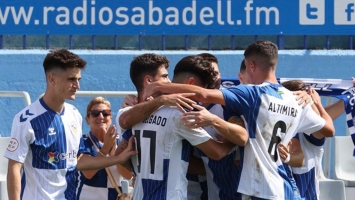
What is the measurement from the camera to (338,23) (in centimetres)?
907

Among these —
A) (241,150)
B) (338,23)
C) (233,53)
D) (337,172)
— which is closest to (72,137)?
(241,150)

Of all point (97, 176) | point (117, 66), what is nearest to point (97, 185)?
point (97, 176)

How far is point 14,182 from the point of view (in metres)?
4.91

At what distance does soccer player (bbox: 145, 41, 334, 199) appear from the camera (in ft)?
15.5

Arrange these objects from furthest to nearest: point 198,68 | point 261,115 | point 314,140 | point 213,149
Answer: point 314,140
point 198,68
point 261,115
point 213,149

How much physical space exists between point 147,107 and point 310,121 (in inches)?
42.7

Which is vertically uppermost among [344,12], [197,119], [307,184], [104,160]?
[344,12]

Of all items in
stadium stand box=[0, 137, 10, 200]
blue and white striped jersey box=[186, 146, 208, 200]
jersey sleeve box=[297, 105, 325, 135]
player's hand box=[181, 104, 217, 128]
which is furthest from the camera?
stadium stand box=[0, 137, 10, 200]

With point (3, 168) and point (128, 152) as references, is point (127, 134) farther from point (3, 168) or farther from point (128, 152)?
point (3, 168)

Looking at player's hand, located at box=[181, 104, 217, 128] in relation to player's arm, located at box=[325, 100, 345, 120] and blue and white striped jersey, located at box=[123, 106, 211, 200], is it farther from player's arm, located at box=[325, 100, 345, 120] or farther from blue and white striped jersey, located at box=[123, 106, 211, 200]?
player's arm, located at box=[325, 100, 345, 120]

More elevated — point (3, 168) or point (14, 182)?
point (14, 182)

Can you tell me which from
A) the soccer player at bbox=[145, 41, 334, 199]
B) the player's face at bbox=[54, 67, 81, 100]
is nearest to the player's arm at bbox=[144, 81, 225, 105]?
the soccer player at bbox=[145, 41, 334, 199]

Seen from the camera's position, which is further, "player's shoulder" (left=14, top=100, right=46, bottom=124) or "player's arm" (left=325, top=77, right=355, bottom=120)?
"player's arm" (left=325, top=77, right=355, bottom=120)

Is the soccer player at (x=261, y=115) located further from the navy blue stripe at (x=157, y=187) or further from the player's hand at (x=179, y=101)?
the navy blue stripe at (x=157, y=187)
